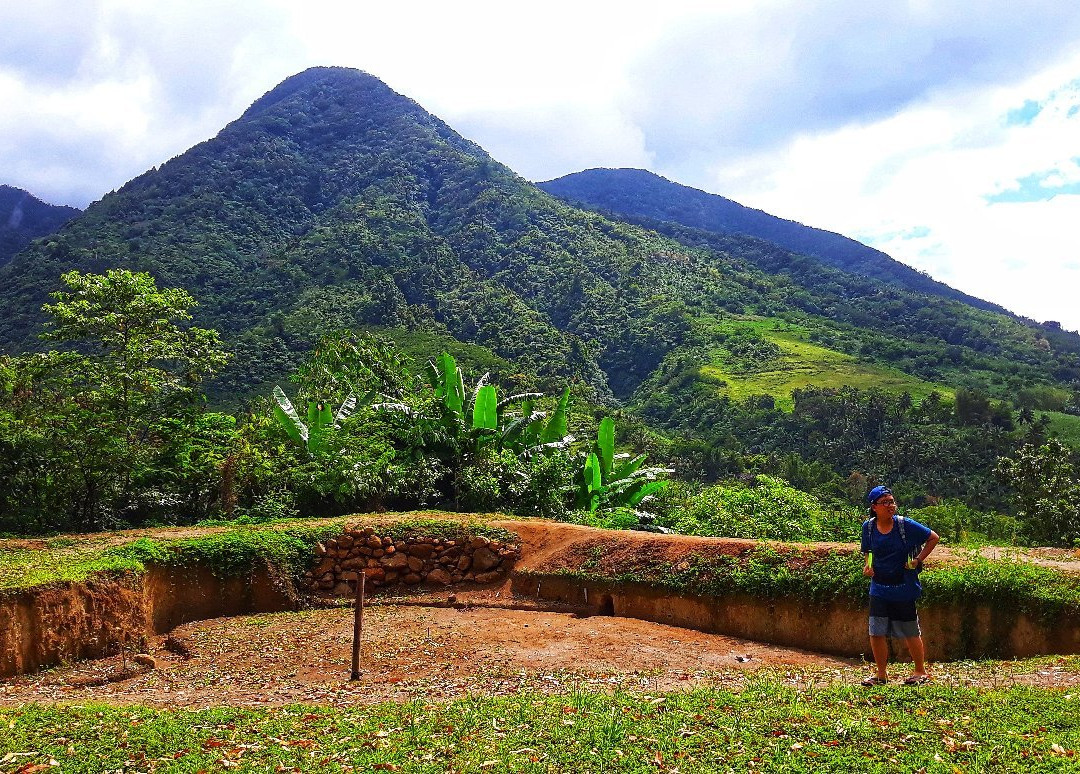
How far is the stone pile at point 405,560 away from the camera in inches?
476

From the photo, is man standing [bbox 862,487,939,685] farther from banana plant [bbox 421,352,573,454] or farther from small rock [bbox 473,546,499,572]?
banana plant [bbox 421,352,573,454]

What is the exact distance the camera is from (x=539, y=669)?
24.8 feet

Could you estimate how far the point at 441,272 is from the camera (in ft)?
233

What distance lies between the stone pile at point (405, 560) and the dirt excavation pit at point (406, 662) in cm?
138

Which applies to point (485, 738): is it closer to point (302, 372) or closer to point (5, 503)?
point (5, 503)

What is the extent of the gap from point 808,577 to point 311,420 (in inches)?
466

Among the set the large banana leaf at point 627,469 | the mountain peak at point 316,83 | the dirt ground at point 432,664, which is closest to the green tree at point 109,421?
the dirt ground at point 432,664

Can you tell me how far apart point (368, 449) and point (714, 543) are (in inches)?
313

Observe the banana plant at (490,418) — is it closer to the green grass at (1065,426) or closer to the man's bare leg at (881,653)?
the man's bare leg at (881,653)

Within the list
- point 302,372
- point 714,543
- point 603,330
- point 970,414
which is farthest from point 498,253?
point 714,543

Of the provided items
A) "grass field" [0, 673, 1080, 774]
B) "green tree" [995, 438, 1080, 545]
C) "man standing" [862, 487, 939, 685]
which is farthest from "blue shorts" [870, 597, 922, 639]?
"green tree" [995, 438, 1080, 545]

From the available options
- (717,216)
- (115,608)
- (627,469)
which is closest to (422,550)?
(115,608)

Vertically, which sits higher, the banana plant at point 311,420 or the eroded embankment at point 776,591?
the banana plant at point 311,420

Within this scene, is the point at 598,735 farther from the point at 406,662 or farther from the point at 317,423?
the point at 317,423
